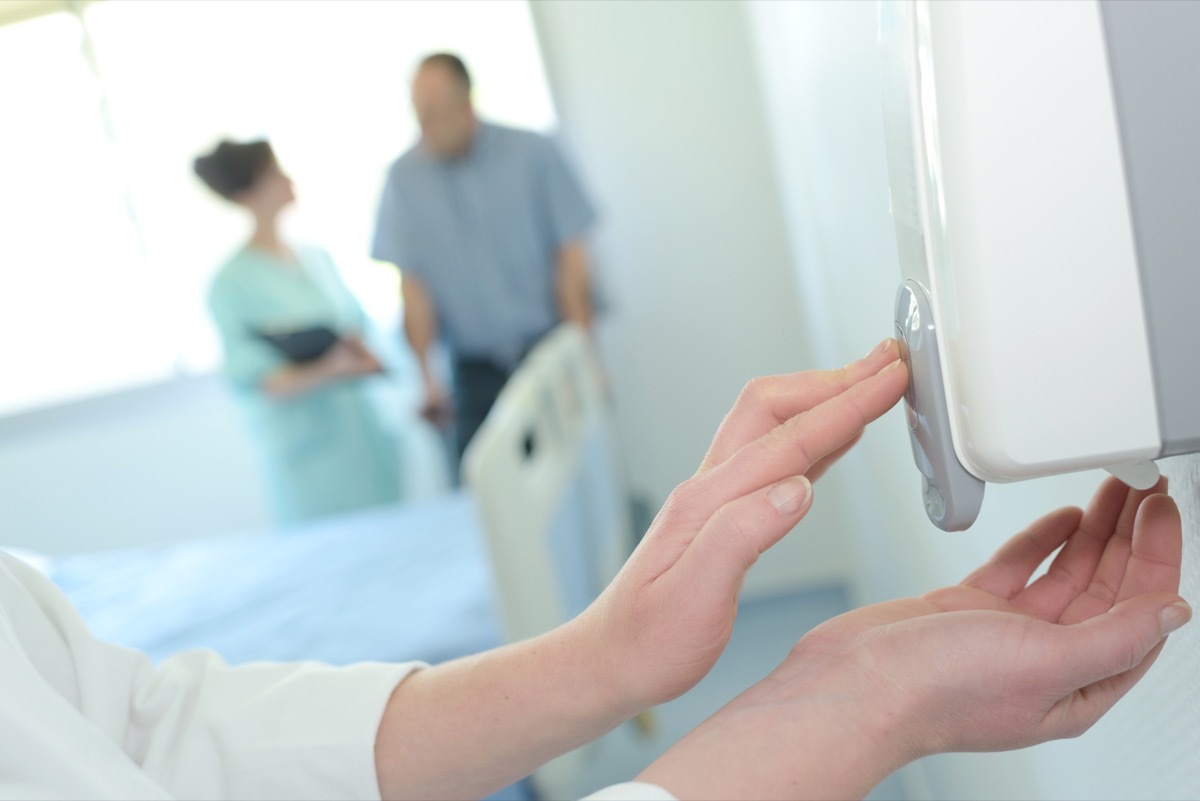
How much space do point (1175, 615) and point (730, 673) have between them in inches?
Result: 31.2

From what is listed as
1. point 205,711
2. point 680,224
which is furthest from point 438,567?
point 205,711

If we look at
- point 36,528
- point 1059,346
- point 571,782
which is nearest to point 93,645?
point 1059,346

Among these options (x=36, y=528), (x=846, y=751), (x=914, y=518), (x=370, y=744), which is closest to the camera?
(x=846, y=751)

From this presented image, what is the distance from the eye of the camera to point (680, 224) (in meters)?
1.54

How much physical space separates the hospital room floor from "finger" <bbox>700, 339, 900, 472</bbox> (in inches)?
25.2

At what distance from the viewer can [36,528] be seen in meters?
2.10

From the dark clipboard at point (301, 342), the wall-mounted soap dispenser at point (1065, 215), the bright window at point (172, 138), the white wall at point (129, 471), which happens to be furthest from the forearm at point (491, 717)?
the white wall at point (129, 471)

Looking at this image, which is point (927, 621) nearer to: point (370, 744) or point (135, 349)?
point (370, 744)

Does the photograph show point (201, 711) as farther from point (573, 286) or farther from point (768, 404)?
point (573, 286)

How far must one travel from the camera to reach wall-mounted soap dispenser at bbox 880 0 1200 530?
10.3 inches

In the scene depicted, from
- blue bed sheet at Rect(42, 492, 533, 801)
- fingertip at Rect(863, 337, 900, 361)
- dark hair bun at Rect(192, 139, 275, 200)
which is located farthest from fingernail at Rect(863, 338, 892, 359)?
dark hair bun at Rect(192, 139, 275, 200)

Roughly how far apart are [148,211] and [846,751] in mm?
2243

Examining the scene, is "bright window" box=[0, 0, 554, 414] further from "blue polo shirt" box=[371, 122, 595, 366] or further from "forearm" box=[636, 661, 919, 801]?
"forearm" box=[636, 661, 919, 801]

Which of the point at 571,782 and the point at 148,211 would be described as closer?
the point at 571,782
